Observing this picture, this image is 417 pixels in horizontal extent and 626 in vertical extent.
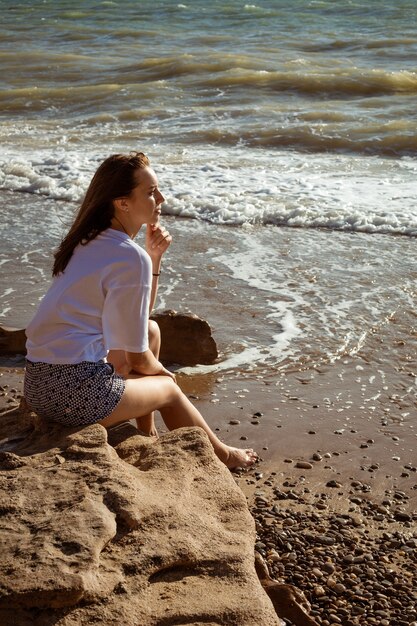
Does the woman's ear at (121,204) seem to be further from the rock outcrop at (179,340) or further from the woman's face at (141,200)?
the rock outcrop at (179,340)

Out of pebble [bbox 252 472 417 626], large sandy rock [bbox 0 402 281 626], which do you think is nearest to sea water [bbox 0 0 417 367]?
pebble [bbox 252 472 417 626]

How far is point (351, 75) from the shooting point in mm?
17625

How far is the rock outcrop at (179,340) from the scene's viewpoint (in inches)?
237

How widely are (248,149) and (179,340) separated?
738cm

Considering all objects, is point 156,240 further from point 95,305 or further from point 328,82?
point 328,82

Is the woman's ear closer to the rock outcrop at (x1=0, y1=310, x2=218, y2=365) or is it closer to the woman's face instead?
the woman's face

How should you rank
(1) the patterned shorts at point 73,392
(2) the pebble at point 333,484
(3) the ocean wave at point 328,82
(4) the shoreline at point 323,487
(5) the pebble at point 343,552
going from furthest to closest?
(3) the ocean wave at point 328,82, (2) the pebble at point 333,484, (1) the patterned shorts at point 73,392, (4) the shoreline at point 323,487, (5) the pebble at point 343,552

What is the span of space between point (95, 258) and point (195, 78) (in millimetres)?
14610

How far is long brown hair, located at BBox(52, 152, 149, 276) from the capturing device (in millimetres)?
4121

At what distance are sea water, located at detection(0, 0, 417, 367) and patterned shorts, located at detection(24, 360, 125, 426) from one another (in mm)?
2217

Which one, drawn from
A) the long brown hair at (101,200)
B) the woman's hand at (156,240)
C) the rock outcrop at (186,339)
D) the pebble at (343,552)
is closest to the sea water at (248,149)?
the rock outcrop at (186,339)

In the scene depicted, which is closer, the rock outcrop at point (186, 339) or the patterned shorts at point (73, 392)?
the patterned shorts at point (73, 392)

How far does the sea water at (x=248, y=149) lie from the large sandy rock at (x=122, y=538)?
101 inches

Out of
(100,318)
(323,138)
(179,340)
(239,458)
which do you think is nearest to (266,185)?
(323,138)
